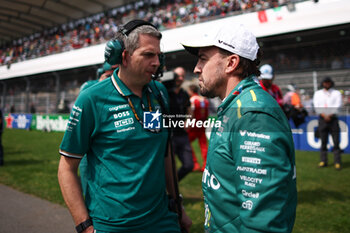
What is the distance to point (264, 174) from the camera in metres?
0.85

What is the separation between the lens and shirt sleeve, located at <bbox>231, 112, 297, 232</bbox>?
83cm

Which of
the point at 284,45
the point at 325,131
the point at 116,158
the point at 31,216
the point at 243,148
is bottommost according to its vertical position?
the point at 31,216

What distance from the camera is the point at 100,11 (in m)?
27.0

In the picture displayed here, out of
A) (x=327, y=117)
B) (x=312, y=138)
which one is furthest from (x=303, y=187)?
(x=312, y=138)

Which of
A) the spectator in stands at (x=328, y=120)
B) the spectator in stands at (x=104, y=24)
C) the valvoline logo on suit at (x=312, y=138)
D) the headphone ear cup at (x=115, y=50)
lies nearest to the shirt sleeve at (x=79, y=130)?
the headphone ear cup at (x=115, y=50)

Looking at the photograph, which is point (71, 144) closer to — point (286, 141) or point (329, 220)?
point (286, 141)

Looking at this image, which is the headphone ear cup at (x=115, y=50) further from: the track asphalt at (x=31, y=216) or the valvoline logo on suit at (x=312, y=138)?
the valvoline logo on suit at (x=312, y=138)

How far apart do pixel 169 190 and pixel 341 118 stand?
731 cm

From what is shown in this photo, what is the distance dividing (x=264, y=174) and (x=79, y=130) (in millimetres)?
1022

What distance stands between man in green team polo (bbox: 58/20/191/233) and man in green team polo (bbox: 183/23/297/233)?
0.50 metres

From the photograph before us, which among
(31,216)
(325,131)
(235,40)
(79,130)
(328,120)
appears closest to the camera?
(235,40)

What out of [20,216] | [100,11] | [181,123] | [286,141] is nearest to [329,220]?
[181,123]

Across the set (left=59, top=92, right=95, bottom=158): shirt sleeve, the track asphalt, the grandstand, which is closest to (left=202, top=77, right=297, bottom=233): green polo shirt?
(left=59, top=92, right=95, bottom=158): shirt sleeve

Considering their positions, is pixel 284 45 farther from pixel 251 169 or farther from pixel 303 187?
pixel 251 169
